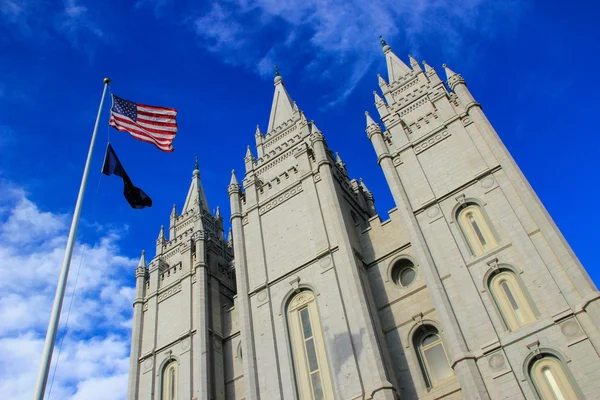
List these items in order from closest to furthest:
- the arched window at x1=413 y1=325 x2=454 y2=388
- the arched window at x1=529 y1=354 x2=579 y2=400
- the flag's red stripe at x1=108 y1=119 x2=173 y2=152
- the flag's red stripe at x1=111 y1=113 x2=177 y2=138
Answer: the arched window at x1=529 y1=354 x2=579 y2=400, the flag's red stripe at x1=108 y1=119 x2=173 y2=152, the flag's red stripe at x1=111 y1=113 x2=177 y2=138, the arched window at x1=413 y1=325 x2=454 y2=388

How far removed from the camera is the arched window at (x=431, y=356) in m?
19.4

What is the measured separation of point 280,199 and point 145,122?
10.4 metres

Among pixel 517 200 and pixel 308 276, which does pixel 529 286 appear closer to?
pixel 517 200

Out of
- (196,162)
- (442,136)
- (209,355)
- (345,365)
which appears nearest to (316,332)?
(345,365)

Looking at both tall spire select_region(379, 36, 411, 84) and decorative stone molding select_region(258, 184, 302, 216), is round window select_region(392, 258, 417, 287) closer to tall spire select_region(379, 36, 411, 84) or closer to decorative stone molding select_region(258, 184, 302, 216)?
decorative stone molding select_region(258, 184, 302, 216)

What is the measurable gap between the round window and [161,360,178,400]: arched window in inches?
468

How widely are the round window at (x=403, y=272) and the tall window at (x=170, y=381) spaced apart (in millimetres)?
11962

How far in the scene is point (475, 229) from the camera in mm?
20953

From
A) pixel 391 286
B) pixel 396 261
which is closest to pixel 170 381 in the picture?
pixel 391 286

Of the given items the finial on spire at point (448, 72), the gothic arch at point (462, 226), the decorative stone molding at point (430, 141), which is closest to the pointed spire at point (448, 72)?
the finial on spire at point (448, 72)

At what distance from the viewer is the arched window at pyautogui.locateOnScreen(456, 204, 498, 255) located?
20328 millimetres

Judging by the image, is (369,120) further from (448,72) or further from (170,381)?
(170,381)

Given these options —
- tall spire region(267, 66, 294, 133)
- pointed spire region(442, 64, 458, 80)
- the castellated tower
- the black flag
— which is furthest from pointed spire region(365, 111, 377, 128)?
the black flag

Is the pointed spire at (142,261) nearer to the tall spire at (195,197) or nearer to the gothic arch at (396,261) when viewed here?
the tall spire at (195,197)
